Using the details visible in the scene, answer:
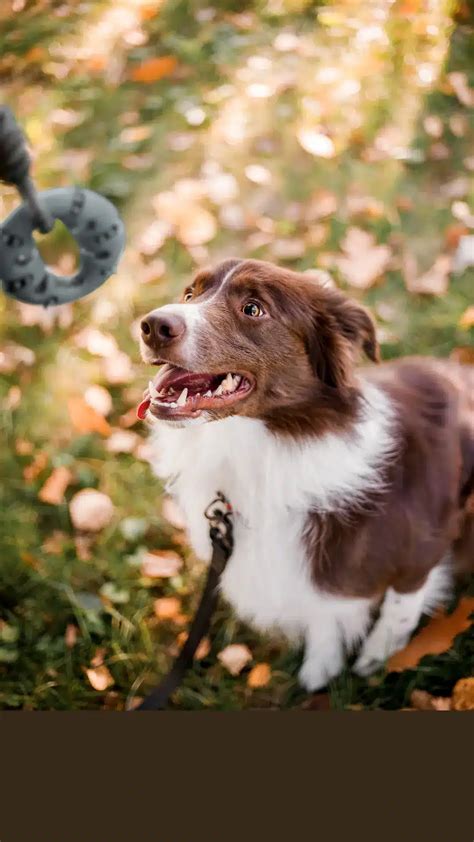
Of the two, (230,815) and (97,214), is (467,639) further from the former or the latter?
(97,214)

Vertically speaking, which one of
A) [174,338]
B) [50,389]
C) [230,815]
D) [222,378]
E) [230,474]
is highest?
[174,338]

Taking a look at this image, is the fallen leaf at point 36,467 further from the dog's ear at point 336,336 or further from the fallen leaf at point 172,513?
the dog's ear at point 336,336

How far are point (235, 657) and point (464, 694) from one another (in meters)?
0.71

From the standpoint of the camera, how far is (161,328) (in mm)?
1524

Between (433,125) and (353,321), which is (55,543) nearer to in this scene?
(353,321)

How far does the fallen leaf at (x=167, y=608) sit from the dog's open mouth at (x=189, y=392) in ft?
3.25

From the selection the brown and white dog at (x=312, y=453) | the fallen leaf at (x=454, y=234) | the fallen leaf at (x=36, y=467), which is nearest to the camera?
the brown and white dog at (x=312, y=453)

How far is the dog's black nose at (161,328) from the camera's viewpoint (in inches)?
59.7

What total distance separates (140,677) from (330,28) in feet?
10.1

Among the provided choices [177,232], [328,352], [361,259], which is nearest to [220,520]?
[328,352]

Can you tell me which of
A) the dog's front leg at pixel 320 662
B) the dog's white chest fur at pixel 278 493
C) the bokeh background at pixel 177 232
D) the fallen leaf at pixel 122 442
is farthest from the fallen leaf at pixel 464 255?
the dog's front leg at pixel 320 662

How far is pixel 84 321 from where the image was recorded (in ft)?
10.2

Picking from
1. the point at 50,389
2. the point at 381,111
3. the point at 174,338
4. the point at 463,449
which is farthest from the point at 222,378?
the point at 381,111

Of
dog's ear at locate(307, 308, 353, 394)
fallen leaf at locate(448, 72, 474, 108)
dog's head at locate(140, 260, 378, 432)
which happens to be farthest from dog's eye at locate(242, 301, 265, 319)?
fallen leaf at locate(448, 72, 474, 108)
